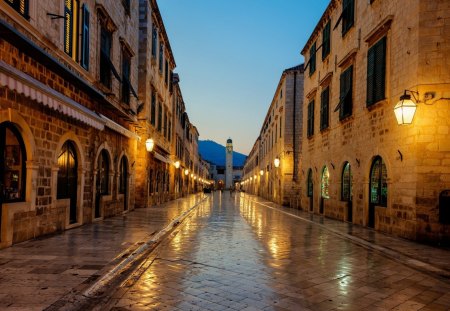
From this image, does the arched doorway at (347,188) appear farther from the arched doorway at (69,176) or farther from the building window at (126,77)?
the arched doorway at (69,176)

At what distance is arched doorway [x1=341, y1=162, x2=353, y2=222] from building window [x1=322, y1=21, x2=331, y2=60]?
6676 mm

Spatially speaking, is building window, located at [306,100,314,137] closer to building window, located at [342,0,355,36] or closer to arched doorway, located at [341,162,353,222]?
arched doorway, located at [341,162,353,222]

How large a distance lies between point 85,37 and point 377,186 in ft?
36.1

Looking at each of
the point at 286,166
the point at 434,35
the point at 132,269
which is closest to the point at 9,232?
the point at 132,269

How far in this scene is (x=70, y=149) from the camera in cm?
1223

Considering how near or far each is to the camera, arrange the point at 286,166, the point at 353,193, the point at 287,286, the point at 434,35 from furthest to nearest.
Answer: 1. the point at 286,166
2. the point at 353,193
3. the point at 434,35
4. the point at 287,286

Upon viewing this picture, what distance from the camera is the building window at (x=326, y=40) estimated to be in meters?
20.8

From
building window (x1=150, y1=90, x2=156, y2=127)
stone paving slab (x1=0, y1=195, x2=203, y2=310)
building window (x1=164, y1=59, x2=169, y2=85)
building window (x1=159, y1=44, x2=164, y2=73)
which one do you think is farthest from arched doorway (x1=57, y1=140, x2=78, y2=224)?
building window (x1=164, y1=59, x2=169, y2=85)

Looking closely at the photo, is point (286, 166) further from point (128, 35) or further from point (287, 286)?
point (287, 286)

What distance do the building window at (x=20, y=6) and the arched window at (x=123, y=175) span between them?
395 inches

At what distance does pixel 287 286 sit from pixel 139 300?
86.2 inches

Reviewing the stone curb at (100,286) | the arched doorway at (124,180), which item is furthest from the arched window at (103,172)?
the stone curb at (100,286)

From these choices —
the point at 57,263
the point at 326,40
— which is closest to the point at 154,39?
the point at 326,40

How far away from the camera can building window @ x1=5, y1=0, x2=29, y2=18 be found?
8445mm
